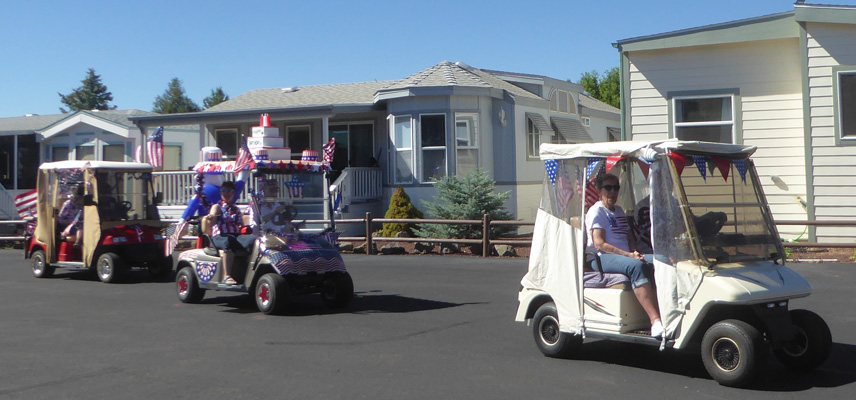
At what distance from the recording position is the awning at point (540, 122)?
25578 millimetres

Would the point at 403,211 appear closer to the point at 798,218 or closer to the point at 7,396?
the point at 798,218

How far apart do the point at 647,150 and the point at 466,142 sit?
16.8 metres

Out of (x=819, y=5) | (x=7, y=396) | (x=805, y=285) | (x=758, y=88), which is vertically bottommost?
(x=7, y=396)

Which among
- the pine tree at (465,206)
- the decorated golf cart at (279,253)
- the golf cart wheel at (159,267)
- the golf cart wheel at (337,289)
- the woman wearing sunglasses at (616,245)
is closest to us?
the woman wearing sunglasses at (616,245)

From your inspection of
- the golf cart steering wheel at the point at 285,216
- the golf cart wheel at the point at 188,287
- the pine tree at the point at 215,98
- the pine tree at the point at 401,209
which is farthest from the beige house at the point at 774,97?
the pine tree at the point at 215,98

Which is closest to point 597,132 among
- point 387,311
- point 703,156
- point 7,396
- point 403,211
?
point 403,211

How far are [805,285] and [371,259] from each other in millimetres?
12392

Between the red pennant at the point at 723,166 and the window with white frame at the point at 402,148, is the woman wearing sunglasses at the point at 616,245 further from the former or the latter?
the window with white frame at the point at 402,148

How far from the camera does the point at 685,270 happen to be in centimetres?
673

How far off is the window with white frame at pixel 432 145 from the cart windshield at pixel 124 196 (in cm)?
952

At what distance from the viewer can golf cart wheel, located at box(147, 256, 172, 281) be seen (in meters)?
15.2

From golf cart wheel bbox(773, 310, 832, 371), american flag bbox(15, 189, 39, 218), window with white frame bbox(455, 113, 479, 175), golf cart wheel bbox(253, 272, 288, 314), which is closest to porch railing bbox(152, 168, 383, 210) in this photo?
window with white frame bbox(455, 113, 479, 175)

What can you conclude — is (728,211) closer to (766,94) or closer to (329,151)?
(329,151)

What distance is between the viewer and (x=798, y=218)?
1734 centimetres
